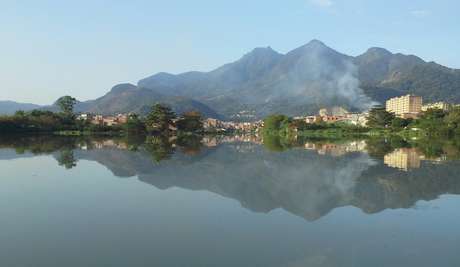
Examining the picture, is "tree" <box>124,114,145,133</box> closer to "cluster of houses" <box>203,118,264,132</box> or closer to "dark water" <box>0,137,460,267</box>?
"cluster of houses" <box>203,118,264,132</box>

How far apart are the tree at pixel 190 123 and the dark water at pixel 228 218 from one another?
57.1 meters

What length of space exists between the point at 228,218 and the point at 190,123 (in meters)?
66.4

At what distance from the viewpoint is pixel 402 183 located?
14312 mm

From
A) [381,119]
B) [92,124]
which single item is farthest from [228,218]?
[381,119]

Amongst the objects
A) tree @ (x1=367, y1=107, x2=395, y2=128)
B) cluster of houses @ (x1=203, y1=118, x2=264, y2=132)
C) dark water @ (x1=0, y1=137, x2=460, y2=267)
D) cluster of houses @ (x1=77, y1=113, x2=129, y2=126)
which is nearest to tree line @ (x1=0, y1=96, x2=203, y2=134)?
cluster of houses @ (x1=77, y1=113, x2=129, y2=126)

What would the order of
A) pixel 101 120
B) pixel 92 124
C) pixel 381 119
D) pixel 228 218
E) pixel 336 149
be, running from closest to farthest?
pixel 228 218 < pixel 336 149 < pixel 92 124 < pixel 101 120 < pixel 381 119

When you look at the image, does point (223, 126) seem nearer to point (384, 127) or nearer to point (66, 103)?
point (384, 127)

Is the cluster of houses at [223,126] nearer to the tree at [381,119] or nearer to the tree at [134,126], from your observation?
the tree at [134,126]

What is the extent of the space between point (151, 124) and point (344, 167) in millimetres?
50927

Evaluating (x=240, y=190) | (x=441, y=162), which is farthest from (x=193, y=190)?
(x=441, y=162)

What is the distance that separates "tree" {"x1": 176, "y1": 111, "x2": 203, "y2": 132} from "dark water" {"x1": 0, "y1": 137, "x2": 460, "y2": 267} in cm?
5708

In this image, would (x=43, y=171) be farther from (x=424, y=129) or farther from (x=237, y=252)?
(x=424, y=129)

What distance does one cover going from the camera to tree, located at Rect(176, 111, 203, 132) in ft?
244

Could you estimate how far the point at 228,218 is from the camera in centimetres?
933
